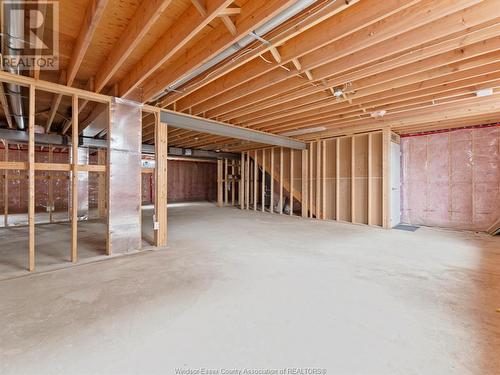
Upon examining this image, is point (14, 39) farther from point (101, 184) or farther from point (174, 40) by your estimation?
→ point (101, 184)

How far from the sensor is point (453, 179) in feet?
18.3

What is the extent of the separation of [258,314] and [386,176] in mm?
4987

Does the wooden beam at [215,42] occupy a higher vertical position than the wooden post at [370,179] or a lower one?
higher

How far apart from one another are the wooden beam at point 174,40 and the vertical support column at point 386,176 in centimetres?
478

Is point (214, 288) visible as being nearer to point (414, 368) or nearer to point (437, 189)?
point (414, 368)

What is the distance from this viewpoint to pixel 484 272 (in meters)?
2.86

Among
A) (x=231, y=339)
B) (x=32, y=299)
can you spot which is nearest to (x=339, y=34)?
(x=231, y=339)

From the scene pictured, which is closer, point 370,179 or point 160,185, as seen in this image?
point 160,185

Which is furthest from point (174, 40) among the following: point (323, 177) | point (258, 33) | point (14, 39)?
point (323, 177)

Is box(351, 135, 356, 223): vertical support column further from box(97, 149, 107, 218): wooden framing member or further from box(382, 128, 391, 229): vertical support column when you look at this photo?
box(97, 149, 107, 218): wooden framing member

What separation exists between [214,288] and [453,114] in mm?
5315

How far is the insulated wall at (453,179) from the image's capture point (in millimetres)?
5164

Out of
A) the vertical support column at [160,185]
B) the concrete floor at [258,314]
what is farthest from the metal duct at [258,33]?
the concrete floor at [258,314]

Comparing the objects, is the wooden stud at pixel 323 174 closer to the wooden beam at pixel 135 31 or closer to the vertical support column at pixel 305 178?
the vertical support column at pixel 305 178
